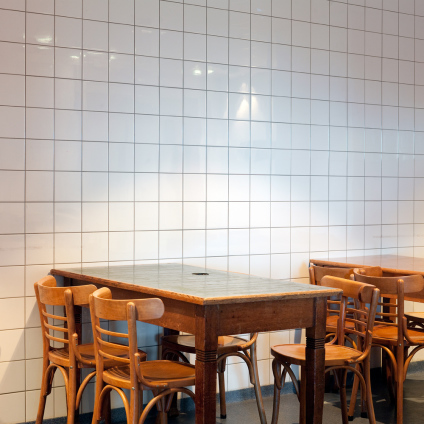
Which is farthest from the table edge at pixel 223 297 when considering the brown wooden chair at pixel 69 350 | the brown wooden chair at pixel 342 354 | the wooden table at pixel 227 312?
the brown wooden chair at pixel 342 354

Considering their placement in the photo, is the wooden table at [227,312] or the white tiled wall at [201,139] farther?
the white tiled wall at [201,139]

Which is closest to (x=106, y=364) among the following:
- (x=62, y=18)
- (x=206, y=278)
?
(x=206, y=278)

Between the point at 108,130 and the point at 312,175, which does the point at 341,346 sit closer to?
the point at 312,175

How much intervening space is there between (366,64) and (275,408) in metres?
2.92

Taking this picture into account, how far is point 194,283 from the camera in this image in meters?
3.14

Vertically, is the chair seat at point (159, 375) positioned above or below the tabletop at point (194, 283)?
below

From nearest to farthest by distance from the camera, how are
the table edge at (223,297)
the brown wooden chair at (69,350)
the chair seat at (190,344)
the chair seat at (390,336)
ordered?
the table edge at (223,297) → the brown wooden chair at (69,350) → the chair seat at (190,344) → the chair seat at (390,336)

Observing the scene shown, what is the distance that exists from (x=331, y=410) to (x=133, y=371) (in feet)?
6.52

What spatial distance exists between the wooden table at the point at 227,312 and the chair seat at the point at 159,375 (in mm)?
178

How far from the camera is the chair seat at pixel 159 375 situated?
9.21 ft

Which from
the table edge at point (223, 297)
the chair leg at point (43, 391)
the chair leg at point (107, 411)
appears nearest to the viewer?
the table edge at point (223, 297)

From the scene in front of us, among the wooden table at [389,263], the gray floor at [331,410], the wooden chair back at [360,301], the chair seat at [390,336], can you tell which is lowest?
the gray floor at [331,410]

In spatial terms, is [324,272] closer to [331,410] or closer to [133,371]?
[331,410]

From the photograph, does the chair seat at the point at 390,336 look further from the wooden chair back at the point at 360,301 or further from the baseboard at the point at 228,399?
the baseboard at the point at 228,399
